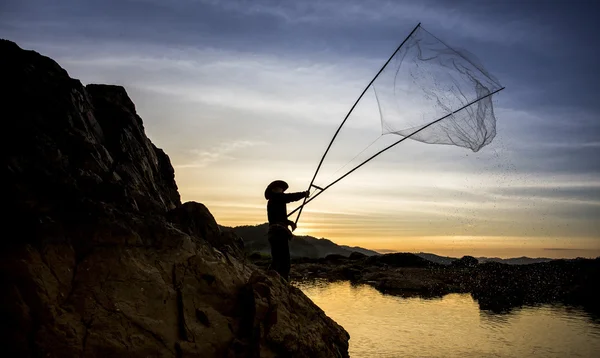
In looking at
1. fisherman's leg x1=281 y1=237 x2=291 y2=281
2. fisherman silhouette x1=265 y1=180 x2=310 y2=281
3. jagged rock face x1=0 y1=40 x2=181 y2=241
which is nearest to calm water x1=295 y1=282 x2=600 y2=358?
fisherman's leg x1=281 y1=237 x2=291 y2=281

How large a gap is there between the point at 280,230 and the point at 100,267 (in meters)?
4.53

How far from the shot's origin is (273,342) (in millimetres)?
6910

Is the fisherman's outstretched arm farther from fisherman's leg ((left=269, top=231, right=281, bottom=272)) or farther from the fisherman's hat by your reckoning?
fisherman's leg ((left=269, top=231, right=281, bottom=272))

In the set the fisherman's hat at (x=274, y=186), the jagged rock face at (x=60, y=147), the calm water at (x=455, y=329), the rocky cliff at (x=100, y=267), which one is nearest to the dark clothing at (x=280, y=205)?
the fisherman's hat at (x=274, y=186)

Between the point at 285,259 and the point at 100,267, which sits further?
the point at 285,259

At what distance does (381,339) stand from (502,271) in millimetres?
16842

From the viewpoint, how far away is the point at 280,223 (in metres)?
10.5

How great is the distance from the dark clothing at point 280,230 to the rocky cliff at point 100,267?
1.57 meters

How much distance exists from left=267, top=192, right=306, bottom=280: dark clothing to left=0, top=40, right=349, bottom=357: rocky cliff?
1.57 m

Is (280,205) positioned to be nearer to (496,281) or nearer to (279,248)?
(279,248)

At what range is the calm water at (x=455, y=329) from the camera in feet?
32.1

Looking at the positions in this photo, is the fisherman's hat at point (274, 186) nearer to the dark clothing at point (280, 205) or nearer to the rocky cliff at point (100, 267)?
the dark clothing at point (280, 205)

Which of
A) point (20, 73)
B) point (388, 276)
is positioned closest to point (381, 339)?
point (20, 73)

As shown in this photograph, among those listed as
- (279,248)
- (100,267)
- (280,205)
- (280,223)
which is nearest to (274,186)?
(280,205)
